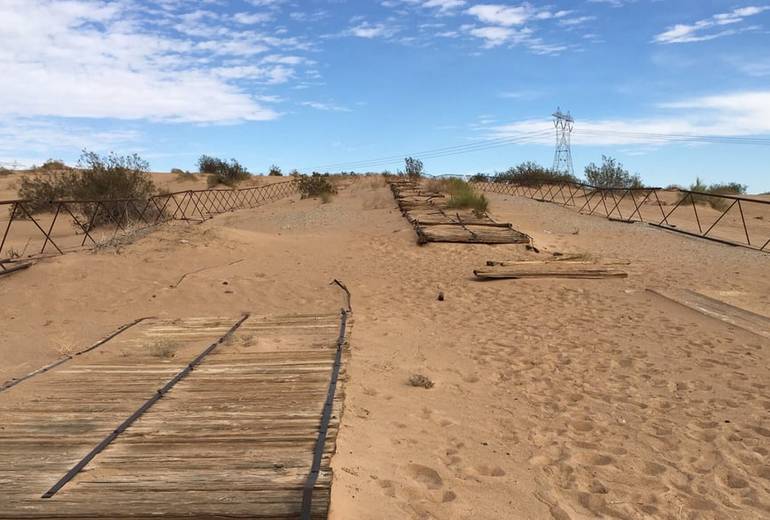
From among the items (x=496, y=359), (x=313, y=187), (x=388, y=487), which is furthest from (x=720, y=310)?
(x=313, y=187)

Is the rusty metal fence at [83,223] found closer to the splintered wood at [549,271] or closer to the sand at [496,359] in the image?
the sand at [496,359]

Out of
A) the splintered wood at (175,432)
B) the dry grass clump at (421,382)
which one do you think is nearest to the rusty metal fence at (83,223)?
the splintered wood at (175,432)

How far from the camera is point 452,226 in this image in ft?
53.7

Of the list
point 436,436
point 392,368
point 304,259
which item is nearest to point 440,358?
point 392,368

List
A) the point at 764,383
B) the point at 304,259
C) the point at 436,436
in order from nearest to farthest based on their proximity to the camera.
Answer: the point at 436,436 → the point at 764,383 → the point at 304,259

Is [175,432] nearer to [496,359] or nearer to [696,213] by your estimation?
[496,359]

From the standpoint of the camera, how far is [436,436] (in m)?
4.32

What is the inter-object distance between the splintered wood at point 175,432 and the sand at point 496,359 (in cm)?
35

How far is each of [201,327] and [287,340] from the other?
159 cm

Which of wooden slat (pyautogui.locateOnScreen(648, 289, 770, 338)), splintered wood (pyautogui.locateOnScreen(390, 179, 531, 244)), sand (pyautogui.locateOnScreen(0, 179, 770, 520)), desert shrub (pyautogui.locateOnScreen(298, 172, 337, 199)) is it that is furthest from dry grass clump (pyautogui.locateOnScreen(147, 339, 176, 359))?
desert shrub (pyautogui.locateOnScreen(298, 172, 337, 199))

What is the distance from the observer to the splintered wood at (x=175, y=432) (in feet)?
9.43

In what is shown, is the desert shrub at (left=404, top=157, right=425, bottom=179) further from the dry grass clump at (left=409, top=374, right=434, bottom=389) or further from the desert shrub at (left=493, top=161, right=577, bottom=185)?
the dry grass clump at (left=409, top=374, right=434, bottom=389)

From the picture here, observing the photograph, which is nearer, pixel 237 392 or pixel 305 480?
pixel 305 480

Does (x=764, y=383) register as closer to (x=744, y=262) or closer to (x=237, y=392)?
(x=237, y=392)
